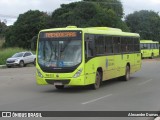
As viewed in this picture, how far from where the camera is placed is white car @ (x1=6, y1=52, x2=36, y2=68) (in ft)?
148

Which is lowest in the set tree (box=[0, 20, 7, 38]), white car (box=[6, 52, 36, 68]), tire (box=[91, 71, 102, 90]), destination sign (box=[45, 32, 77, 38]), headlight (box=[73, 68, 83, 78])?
white car (box=[6, 52, 36, 68])

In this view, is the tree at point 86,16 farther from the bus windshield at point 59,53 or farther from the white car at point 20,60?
the bus windshield at point 59,53

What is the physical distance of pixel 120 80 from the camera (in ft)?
81.8

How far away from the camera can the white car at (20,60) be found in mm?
45031

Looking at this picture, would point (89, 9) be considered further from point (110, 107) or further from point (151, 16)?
point (110, 107)

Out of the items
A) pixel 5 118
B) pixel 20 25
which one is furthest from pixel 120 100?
pixel 20 25

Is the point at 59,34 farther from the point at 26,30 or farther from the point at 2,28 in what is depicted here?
the point at 2,28

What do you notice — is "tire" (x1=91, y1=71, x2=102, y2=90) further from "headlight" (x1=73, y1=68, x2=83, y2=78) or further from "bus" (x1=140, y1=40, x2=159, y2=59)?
"bus" (x1=140, y1=40, x2=159, y2=59)

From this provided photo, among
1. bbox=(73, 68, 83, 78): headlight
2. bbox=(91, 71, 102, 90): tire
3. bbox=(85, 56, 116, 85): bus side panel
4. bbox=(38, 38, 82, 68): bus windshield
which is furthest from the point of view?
bbox=(91, 71, 102, 90): tire

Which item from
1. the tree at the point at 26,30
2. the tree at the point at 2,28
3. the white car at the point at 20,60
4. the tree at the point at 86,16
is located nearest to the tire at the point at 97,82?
the white car at the point at 20,60

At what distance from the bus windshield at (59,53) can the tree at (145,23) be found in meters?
78.7

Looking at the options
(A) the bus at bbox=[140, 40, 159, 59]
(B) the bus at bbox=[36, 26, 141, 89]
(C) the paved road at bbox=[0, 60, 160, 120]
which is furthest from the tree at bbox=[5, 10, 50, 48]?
(C) the paved road at bbox=[0, 60, 160, 120]

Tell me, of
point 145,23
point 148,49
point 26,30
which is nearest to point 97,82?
point 148,49

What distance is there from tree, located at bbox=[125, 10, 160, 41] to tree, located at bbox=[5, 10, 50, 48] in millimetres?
25090
